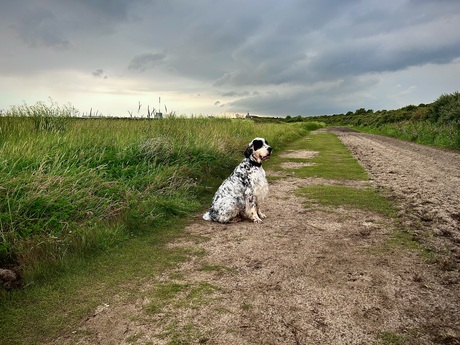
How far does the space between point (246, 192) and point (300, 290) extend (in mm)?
2746

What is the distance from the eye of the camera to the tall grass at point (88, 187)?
468cm

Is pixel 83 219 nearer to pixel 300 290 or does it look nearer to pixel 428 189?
pixel 300 290

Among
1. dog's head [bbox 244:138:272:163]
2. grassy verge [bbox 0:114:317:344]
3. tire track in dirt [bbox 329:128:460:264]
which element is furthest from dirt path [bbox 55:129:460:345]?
dog's head [bbox 244:138:272:163]

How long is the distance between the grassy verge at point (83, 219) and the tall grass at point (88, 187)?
2 centimetres

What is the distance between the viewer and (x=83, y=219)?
214 inches

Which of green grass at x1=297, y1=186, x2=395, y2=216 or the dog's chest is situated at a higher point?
the dog's chest

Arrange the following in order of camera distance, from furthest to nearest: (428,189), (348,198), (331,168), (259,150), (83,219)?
1. (331,168)
2. (428,189)
3. (348,198)
4. (259,150)
5. (83,219)

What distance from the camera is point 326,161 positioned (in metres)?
13.8

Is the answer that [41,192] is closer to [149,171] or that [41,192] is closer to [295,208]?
[149,171]

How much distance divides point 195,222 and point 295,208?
6.90 ft

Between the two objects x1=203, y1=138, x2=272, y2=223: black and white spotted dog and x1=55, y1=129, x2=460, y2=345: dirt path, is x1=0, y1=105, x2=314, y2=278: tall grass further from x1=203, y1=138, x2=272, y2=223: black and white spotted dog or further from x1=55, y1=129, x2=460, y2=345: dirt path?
x1=55, y1=129, x2=460, y2=345: dirt path

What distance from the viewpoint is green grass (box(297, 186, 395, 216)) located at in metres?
7.11

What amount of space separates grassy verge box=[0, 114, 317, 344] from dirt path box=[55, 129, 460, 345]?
326 millimetres

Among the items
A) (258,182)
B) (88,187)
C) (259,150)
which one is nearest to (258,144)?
→ (259,150)
